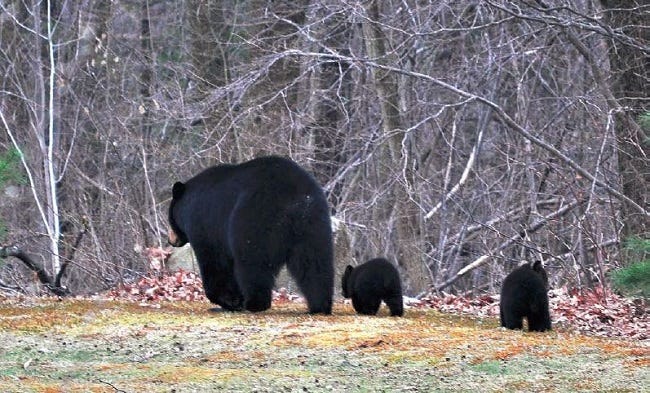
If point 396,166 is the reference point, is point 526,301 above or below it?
below

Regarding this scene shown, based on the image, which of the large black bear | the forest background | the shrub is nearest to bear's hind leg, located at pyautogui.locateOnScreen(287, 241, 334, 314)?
the large black bear

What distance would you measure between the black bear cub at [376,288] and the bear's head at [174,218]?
7.08 feet

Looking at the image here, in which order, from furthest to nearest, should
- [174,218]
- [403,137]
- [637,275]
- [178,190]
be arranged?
[403,137]
[174,218]
[178,190]
[637,275]

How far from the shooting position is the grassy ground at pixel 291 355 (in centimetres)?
870

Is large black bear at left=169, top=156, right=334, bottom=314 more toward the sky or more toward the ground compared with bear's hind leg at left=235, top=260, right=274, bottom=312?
more toward the sky

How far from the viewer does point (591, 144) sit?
816 inches

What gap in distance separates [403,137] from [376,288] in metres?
8.05

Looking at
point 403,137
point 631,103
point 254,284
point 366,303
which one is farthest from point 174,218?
point 631,103

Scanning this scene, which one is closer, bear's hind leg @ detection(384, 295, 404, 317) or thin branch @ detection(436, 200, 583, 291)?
bear's hind leg @ detection(384, 295, 404, 317)

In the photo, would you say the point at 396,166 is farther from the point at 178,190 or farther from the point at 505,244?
the point at 178,190

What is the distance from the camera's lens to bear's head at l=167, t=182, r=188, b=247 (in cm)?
1399

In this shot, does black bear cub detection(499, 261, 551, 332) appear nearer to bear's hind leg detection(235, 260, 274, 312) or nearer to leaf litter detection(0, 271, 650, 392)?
leaf litter detection(0, 271, 650, 392)

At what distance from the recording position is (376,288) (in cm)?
1282

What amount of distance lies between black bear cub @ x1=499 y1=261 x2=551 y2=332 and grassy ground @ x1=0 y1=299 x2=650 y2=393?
23cm
